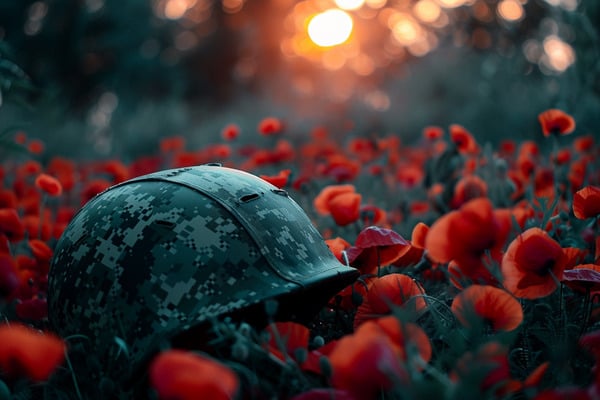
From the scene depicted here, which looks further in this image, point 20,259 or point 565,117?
point 565,117

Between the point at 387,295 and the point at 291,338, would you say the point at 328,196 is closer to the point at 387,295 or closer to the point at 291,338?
the point at 387,295

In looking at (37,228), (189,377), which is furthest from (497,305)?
(37,228)

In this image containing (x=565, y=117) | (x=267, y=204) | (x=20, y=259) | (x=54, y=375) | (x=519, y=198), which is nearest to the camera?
(x=54, y=375)

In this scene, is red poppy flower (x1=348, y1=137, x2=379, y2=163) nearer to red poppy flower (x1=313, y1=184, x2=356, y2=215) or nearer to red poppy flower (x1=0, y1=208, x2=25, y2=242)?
red poppy flower (x1=313, y1=184, x2=356, y2=215)

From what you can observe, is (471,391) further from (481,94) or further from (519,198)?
(481,94)

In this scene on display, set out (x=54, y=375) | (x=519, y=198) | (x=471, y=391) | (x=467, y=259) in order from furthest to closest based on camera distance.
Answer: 1. (x=519, y=198)
2. (x=54, y=375)
3. (x=467, y=259)
4. (x=471, y=391)

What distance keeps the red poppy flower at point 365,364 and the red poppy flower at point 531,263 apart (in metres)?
0.59

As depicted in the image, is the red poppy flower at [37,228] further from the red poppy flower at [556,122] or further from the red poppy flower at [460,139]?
the red poppy flower at [556,122]

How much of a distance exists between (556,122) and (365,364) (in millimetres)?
2144

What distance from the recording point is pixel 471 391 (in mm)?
1117

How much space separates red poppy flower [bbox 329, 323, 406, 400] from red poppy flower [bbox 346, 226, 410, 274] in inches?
30.4

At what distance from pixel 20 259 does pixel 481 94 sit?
814 cm

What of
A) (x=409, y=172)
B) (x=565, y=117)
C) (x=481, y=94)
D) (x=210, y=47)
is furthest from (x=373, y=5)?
(x=565, y=117)

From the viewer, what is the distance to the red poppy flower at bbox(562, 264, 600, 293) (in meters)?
1.63
